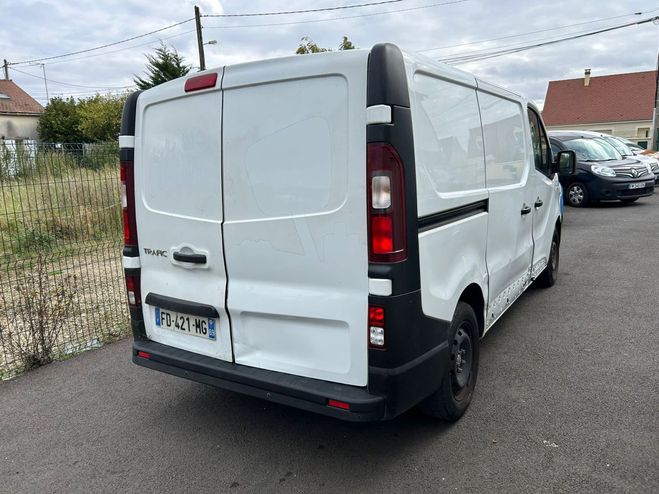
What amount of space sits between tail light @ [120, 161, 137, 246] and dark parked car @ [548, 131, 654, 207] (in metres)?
11.1

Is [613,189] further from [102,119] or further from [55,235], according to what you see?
[102,119]

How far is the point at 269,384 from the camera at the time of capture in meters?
2.67

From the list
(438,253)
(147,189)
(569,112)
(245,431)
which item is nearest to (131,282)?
(147,189)

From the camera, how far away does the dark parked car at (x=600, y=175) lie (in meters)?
12.4

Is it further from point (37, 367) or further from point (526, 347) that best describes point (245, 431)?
point (526, 347)

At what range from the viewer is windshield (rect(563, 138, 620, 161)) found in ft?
42.4

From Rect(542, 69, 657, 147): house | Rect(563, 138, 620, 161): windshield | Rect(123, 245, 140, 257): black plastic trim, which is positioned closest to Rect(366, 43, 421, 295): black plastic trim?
Rect(123, 245, 140, 257): black plastic trim

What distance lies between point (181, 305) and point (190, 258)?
305mm

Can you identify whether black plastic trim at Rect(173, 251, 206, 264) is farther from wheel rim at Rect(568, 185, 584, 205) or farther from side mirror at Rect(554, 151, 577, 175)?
wheel rim at Rect(568, 185, 584, 205)

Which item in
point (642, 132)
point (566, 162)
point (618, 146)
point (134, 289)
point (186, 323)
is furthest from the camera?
point (642, 132)

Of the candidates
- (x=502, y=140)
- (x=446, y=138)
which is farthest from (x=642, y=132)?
(x=446, y=138)

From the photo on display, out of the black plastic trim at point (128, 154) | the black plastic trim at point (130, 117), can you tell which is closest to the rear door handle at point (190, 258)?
the black plastic trim at point (128, 154)

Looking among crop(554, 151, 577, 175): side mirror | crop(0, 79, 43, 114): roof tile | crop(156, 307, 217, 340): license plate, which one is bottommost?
crop(156, 307, 217, 340): license plate

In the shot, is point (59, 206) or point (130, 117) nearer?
point (130, 117)
